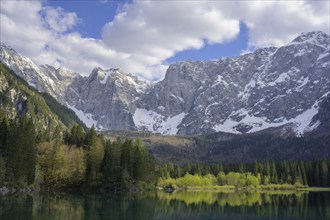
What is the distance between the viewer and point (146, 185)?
14788 centimetres

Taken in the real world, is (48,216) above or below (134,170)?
below

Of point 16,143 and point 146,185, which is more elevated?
point 16,143

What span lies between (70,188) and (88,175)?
238 inches

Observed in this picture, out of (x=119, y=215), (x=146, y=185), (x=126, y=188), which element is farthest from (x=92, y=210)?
(x=146, y=185)

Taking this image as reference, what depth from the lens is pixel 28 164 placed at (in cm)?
10381

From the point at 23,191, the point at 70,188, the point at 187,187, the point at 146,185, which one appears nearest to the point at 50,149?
the point at 70,188

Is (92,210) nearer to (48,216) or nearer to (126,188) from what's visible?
(48,216)

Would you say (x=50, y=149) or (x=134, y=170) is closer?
(x=50, y=149)

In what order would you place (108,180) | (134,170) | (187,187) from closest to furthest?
1. (108,180)
2. (134,170)
3. (187,187)

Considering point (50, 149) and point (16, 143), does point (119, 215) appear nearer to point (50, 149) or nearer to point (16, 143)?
point (16, 143)

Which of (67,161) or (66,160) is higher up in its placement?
(66,160)

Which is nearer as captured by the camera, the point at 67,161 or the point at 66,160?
the point at 66,160

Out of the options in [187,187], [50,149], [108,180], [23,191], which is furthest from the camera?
[187,187]

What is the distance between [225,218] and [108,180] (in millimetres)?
68273
